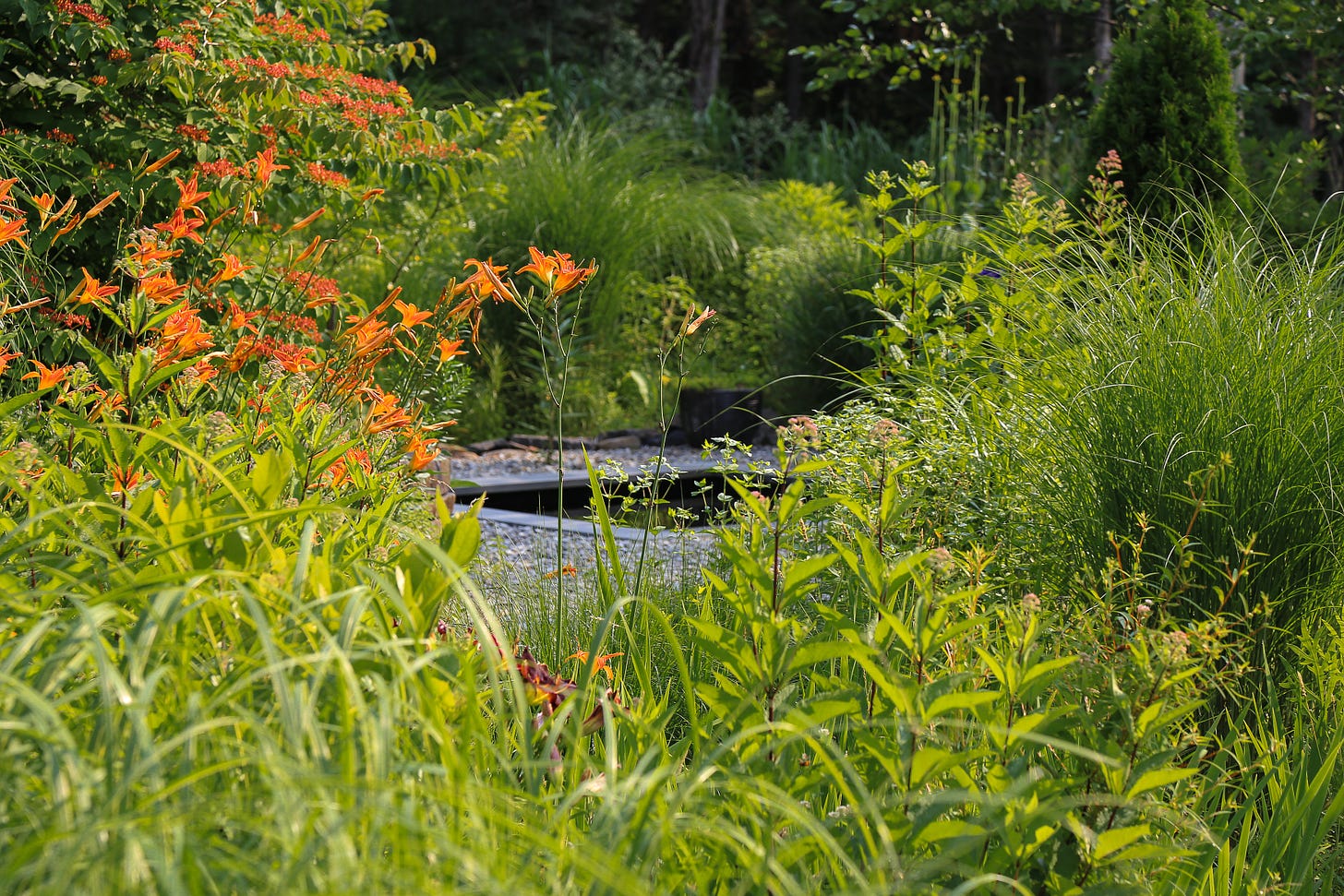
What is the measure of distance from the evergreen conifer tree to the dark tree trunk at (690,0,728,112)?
36.6 feet

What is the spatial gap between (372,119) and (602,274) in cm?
411

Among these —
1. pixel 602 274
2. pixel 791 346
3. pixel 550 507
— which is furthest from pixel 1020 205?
pixel 602 274

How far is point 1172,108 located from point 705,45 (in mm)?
12241

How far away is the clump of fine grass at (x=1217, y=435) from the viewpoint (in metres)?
2.36

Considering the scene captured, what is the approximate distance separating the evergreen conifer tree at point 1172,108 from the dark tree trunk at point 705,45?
11.1 m

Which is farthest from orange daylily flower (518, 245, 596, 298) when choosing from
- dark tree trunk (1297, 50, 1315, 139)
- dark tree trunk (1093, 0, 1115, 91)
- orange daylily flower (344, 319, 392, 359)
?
dark tree trunk (1093, 0, 1115, 91)

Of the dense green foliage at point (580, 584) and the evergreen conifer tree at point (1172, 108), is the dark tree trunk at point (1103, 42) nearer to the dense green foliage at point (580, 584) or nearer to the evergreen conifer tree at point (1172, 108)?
the evergreen conifer tree at point (1172, 108)

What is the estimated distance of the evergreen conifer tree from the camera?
5738 mm

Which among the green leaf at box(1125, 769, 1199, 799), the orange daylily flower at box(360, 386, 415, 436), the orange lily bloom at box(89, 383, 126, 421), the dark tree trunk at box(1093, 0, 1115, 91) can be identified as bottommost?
the green leaf at box(1125, 769, 1199, 799)

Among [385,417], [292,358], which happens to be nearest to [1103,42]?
[292,358]

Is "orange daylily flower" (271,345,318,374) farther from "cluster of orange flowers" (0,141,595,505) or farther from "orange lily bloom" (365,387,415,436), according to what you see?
"orange lily bloom" (365,387,415,436)

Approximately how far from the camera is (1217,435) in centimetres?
235

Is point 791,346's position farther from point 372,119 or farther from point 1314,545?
point 1314,545

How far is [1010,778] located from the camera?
1.27 meters
